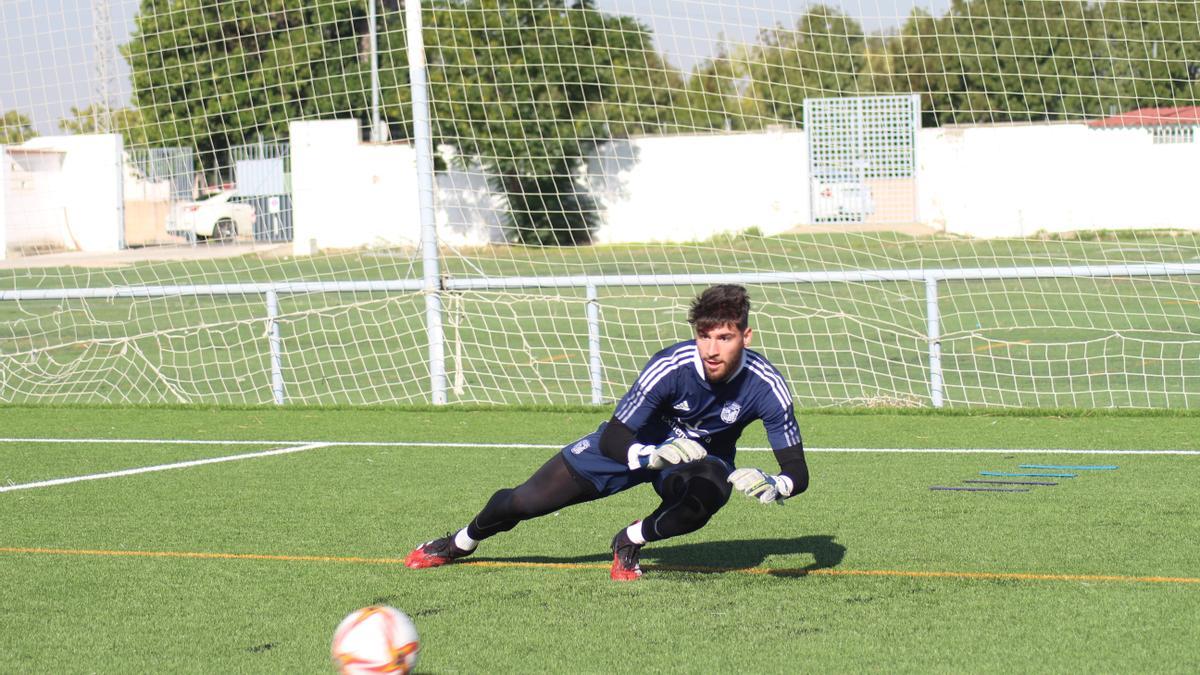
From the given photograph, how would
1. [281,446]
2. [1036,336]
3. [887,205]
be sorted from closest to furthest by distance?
[281,446], [1036,336], [887,205]

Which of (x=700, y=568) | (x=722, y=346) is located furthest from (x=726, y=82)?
(x=722, y=346)

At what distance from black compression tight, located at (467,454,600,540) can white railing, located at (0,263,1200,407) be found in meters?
5.44

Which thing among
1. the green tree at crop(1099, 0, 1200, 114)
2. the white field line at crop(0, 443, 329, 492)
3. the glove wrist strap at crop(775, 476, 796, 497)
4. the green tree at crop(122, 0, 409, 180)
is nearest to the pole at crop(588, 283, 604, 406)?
the green tree at crop(122, 0, 409, 180)

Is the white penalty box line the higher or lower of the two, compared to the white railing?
lower

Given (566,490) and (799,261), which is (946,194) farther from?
(566,490)

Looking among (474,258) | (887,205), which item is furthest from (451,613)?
(887,205)

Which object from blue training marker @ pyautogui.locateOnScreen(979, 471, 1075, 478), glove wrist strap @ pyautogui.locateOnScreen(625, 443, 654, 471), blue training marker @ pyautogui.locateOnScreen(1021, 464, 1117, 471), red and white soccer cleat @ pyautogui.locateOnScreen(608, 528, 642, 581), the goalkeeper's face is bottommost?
blue training marker @ pyautogui.locateOnScreen(1021, 464, 1117, 471)

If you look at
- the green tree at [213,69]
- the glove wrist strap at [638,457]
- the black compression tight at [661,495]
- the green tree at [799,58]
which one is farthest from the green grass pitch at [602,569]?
the green tree at [213,69]

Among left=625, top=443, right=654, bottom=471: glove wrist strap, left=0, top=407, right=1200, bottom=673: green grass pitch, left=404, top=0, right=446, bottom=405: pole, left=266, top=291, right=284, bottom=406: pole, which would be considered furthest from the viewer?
left=266, top=291, right=284, bottom=406: pole

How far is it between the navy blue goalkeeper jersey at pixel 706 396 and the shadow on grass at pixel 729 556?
0.76 metres

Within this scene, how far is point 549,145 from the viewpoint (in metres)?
15.0

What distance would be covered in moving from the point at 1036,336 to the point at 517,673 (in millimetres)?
12743

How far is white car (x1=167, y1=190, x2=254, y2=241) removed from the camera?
1842 centimetres

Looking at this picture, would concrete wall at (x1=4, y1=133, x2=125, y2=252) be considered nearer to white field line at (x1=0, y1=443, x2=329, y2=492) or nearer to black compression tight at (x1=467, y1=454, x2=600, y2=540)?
white field line at (x1=0, y1=443, x2=329, y2=492)
